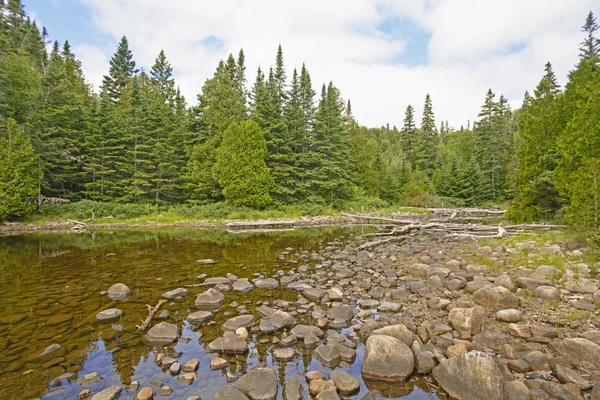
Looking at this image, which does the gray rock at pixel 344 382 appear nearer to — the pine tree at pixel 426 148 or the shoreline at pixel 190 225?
the shoreline at pixel 190 225

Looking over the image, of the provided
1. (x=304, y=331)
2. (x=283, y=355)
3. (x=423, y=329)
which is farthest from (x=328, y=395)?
(x=423, y=329)

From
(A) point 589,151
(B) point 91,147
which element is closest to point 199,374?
(A) point 589,151

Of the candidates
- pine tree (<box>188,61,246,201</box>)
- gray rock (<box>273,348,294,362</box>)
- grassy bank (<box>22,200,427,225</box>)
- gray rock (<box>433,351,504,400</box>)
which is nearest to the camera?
gray rock (<box>433,351,504,400</box>)

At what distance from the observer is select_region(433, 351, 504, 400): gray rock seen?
349 cm

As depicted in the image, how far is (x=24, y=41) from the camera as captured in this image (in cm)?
4044

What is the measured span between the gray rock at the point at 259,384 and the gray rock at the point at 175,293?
427 cm

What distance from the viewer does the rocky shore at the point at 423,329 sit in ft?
12.4

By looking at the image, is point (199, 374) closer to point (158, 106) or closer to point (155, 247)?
point (155, 247)

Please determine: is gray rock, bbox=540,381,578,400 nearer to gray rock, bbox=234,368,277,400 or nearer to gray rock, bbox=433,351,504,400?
gray rock, bbox=433,351,504,400

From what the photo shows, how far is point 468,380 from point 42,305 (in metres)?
9.23

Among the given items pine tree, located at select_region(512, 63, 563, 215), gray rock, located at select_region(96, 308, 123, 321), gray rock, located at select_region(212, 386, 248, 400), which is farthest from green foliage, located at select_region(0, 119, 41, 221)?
pine tree, located at select_region(512, 63, 563, 215)

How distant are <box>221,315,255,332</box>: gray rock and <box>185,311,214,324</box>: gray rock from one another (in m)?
0.61

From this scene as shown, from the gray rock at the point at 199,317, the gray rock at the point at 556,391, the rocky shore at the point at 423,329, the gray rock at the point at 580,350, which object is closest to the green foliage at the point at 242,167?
the rocky shore at the point at 423,329

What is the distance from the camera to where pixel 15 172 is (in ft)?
69.4
